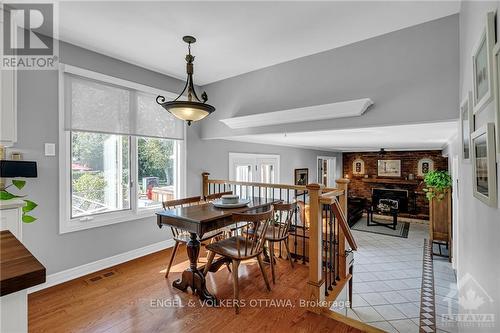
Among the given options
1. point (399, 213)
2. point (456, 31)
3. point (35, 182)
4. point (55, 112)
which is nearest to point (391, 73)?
point (456, 31)

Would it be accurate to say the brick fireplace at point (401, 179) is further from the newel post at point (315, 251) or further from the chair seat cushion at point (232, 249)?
the chair seat cushion at point (232, 249)

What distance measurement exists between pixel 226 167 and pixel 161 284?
2.39m

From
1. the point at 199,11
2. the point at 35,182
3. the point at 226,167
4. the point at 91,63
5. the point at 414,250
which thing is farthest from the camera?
the point at 414,250

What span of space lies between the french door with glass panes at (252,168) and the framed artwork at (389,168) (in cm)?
460

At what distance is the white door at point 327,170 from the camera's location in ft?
26.7

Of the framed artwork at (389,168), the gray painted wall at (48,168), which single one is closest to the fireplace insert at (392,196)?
the framed artwork at (389,168)

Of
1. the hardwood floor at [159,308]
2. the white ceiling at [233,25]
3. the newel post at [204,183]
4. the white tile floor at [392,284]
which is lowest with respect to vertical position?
the white tile floor at [392,284]

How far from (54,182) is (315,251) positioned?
2.72 metres

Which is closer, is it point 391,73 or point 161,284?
point 391,73

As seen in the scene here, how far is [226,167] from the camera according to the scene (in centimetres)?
456

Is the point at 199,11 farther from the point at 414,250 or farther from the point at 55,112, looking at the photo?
the point at 414,250

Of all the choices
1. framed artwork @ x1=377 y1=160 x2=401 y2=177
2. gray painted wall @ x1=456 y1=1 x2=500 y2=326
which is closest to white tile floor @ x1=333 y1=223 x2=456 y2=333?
gray painted wall @ x1=456 y1=1 x2=500 y2=326

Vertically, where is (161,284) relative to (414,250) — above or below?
above

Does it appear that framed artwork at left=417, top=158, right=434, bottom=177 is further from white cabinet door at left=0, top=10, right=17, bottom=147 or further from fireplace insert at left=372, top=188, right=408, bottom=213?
white cabinet door at left=0, top=10, right=17, bottom=147
